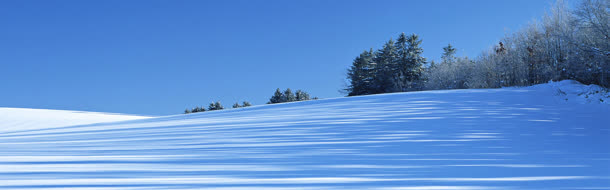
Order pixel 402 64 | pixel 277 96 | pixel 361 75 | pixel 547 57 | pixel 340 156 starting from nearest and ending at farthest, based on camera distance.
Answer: pixel 340 156
pixel 547 57
pixel 402 64
pixel 361 75
pixel 277 96

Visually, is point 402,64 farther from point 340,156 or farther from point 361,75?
point 340,156

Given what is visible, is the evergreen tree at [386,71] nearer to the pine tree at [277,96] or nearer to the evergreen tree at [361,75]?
the evergreen tree at [361,75]

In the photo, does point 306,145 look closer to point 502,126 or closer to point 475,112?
point 502,126

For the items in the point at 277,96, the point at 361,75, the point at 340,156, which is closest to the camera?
the point at 340,156

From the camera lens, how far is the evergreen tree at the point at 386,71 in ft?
77.9

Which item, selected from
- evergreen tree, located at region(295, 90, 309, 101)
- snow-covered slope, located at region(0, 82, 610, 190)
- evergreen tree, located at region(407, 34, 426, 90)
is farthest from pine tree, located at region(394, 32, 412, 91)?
snow-covered slope, located at region(0, 82, 610, 190)

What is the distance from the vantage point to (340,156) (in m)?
2.13

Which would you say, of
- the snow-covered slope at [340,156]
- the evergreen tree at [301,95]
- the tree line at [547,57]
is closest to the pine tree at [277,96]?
the evergreen tree at [301,95]

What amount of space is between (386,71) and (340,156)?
896 inches

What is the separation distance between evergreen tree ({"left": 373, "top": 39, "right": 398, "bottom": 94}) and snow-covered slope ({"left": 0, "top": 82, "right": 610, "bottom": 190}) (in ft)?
66.9

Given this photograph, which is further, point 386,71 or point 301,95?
point 301,95

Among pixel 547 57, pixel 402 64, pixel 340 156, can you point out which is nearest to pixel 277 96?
pixel 402 64

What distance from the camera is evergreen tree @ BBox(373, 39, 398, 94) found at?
23.8 metres

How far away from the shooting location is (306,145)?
2.47 m
